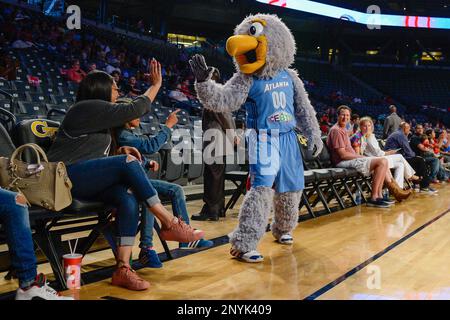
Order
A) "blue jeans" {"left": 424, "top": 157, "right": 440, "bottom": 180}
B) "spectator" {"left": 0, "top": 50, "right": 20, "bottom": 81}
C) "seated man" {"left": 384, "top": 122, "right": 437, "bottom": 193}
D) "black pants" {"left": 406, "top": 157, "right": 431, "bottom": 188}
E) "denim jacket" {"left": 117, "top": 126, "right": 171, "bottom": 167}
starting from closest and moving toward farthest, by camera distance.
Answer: "denim jacket" {"left": 117, "top": 126, "right": 171, "bottom": 167} < "seated man" {"left": 384, "top": 122, "right": 437, "bottom": 193} < "black pants" {"left": 406, "top": 157, "right": 431, "bottom": 188} < "spectator" {"left": 0, "top": 50, "right": 20, "bottom": 81} < "blue jeans" {"left": 424, "top": 157, "right": 440, "bottom": 180}

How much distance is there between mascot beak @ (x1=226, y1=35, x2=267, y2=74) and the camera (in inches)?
130

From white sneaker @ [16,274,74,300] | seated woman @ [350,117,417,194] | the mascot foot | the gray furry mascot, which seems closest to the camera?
white sneaker @ [16,274,74,300]

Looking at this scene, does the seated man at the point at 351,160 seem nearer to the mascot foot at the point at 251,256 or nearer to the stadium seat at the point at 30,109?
the mascot foot at the point at 251,256

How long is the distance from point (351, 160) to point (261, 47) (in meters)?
2.79

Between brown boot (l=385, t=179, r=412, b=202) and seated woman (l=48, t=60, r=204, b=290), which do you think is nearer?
seated woman (l=48, t=60, r=204, b=290)

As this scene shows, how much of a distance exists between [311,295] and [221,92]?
1393mm

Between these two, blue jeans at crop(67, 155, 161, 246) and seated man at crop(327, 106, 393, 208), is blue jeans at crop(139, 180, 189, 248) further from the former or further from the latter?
seated man at crop(327, 106, 393, 208)

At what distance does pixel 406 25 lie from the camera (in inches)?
908

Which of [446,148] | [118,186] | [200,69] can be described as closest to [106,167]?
[118,186]

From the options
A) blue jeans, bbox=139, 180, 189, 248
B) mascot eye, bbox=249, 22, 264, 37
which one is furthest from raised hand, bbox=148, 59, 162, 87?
mascot eye, bbox=249, 22, 264, 37

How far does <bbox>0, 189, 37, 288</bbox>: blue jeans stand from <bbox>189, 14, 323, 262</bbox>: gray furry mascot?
4.54 ft

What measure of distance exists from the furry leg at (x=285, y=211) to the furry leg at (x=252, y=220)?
0.27 metres

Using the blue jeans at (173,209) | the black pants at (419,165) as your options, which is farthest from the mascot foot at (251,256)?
the black pants at (419,165)

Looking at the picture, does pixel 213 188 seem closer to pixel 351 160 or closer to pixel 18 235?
pixel 351 160
